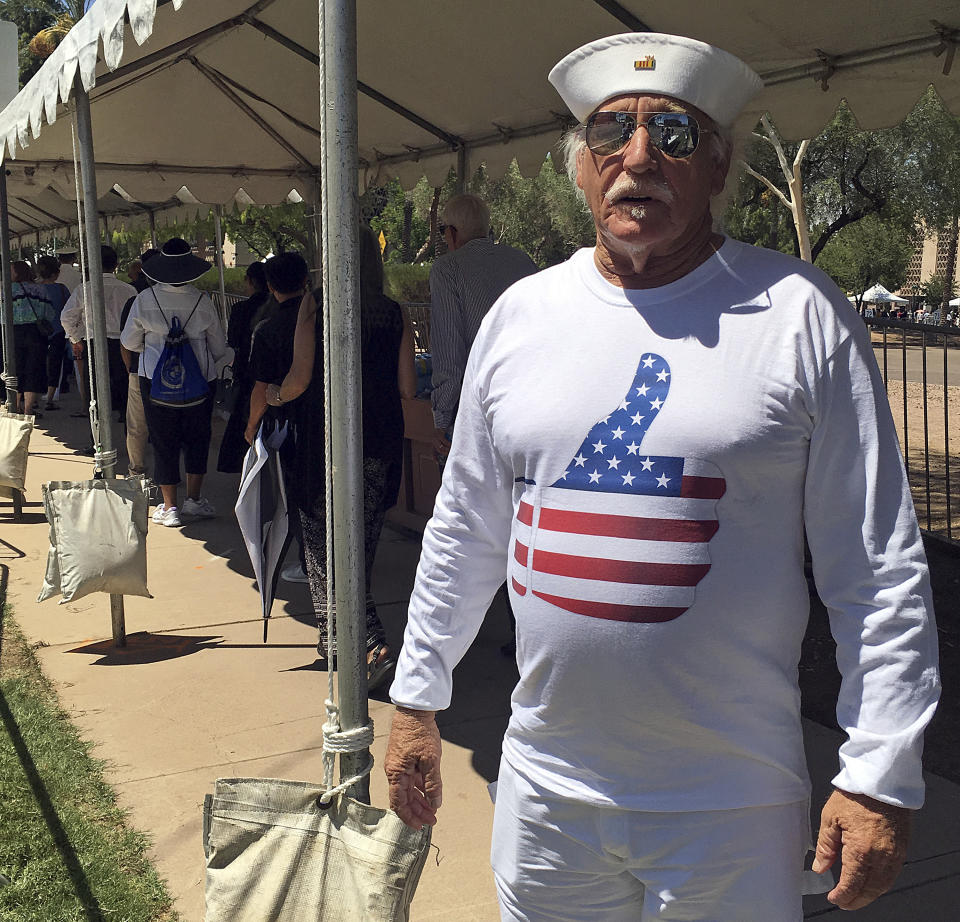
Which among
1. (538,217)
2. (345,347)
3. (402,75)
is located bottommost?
(345,347)

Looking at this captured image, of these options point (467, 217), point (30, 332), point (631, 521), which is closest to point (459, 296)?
point (467, 217)

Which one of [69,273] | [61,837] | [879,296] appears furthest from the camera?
[879,296]

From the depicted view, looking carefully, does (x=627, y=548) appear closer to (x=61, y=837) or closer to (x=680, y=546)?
(x=680, y=546)

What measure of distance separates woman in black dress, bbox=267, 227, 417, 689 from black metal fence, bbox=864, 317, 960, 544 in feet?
6.41

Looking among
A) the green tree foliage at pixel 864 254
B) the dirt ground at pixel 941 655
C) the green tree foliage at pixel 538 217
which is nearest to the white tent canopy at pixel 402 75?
the dirt ground at pixel 941 655

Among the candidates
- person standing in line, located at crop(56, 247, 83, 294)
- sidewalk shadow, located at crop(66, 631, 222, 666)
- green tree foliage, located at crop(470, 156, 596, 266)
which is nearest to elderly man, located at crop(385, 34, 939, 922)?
sidewalk shadow, located at crop(66, 631, 222, 666)

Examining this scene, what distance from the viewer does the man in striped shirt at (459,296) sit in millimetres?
4918

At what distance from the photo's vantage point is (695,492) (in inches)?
63.9

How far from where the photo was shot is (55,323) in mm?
13312

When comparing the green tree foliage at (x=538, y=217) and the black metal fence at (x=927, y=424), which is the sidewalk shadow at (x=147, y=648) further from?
the green tree foliage at (x=538, y=217)

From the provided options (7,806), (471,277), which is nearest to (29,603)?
(7,806)

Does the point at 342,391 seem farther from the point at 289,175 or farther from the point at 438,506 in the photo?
the point at 289,175

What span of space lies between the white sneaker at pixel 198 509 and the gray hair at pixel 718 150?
639 cm

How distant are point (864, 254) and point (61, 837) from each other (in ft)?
153
